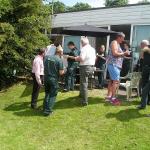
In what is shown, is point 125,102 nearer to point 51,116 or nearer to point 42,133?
point 51,116

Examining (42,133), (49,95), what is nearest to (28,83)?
(49,95)

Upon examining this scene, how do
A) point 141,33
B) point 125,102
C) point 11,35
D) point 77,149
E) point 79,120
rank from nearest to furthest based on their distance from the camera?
point 77,149 < point 79,120 < point 125,102 < point 11,35 < point 141,33

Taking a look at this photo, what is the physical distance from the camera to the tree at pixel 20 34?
1491 cm

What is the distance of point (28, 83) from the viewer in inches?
592

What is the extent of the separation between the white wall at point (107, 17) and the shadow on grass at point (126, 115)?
19.5ft

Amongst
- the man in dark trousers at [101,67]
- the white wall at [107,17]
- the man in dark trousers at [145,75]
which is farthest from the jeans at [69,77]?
the white wall at [107,17]

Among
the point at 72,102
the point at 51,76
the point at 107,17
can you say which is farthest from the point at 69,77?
the point at 107,17

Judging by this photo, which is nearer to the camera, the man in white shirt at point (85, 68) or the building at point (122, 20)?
the man in white shirt at point (85, 68)

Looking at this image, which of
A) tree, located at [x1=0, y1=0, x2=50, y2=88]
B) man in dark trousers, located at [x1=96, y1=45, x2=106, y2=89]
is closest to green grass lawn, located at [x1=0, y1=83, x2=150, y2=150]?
man in dark trousers, located at [x1=96, y1=45, x2=106, y2=89]

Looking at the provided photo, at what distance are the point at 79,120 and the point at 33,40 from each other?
597 centimetres

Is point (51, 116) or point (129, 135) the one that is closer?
point (129, 135)

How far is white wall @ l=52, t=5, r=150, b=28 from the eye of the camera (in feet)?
51.5

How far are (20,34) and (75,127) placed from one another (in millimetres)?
6512

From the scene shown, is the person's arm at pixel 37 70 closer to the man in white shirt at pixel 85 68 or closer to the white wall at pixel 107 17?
the man in white shirt at pixel 85 68
